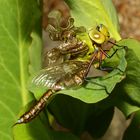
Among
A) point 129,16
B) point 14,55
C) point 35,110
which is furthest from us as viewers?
point 129,16

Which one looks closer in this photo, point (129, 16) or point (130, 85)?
point (130, 85)

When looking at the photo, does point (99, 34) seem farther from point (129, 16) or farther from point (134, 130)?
point (129, 16)

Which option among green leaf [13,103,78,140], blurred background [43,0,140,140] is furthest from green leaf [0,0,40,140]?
blurred background [43,0,140,140]

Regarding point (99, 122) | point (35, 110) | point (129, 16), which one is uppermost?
point (35, 110)

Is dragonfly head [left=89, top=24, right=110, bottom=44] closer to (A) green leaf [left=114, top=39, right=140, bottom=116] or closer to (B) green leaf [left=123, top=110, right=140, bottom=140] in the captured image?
(A) green leaf [left=114, top=39, right=140, bottom=116]

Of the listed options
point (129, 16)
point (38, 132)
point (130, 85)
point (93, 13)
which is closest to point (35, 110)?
point (38, 132)
